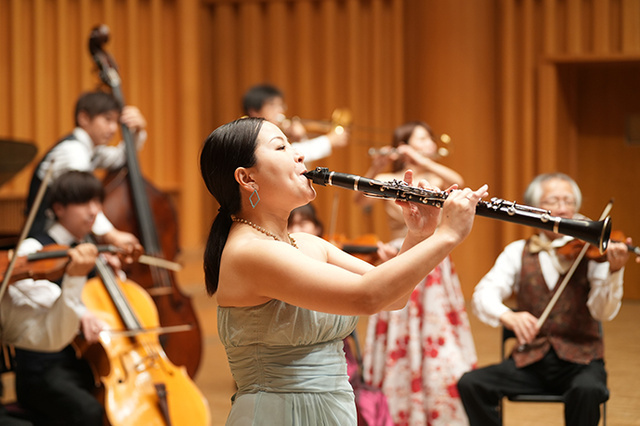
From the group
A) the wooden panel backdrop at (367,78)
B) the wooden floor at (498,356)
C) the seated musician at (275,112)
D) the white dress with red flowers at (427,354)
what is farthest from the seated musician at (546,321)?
the wooden panel backdrop at (367,78)

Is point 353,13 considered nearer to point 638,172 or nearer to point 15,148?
point 638,172

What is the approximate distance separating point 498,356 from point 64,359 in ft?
9.23

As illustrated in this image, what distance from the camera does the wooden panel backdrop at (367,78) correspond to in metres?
6.18

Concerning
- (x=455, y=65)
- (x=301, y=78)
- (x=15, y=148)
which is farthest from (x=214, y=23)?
(x=15, y=148)

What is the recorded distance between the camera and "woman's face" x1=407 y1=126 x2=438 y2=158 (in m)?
3.97

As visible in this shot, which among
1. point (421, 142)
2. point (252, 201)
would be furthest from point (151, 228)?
point (252, 201)

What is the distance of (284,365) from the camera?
176 centimetres

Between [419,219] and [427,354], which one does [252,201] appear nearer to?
[419,219]

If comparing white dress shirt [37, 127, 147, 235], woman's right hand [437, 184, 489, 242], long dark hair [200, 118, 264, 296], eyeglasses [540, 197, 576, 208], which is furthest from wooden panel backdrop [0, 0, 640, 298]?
woman's right hand [437, 184, 489, 242]

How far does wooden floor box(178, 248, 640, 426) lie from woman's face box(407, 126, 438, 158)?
1.36 meters

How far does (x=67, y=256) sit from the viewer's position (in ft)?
8.91

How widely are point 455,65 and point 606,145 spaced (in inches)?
59.4

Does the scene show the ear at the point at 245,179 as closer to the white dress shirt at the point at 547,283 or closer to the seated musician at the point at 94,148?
the white dress shirt at the point at 547,283

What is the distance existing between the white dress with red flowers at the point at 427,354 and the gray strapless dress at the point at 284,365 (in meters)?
1.80
